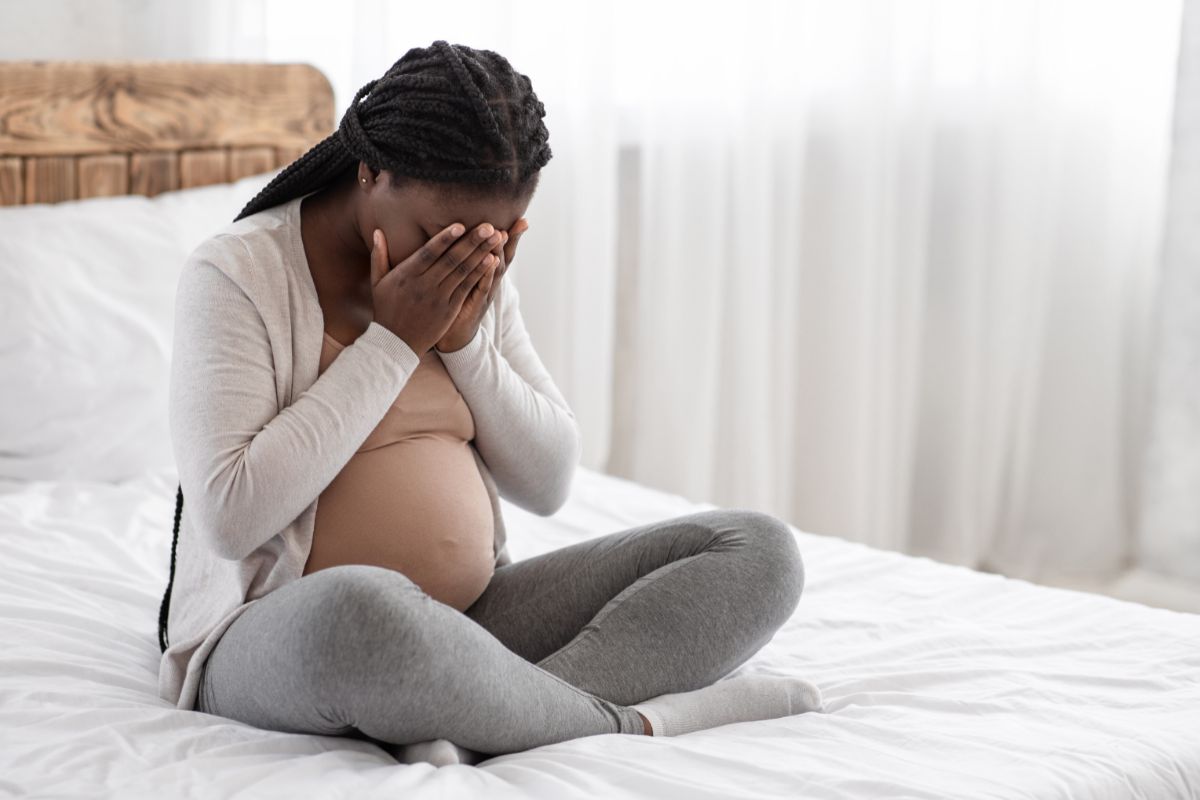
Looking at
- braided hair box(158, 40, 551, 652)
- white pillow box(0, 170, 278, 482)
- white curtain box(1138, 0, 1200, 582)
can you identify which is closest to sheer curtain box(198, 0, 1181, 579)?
white curtain box(1138, 0, 1200, 582)

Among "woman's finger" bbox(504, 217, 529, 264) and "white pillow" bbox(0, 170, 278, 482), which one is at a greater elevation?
"woman's finger" bbox(504, 217, 529, 264)

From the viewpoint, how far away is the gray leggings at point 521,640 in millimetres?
907

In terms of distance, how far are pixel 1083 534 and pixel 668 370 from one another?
2.82 ft

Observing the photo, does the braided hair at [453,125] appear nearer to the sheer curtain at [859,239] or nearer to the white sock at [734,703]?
the white sock at [734,703]

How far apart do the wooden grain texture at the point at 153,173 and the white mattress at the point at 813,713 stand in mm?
785

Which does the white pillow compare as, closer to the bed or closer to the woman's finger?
the bed

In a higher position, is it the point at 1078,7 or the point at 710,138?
the point at 1078,7

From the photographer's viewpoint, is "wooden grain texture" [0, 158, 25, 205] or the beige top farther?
"wooden grain texture" [0, 158, 25, 205]

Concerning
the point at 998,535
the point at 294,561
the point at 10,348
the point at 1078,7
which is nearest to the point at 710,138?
the point at 1078,7

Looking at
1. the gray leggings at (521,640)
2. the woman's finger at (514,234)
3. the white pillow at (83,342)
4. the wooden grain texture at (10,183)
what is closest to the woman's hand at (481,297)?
the woman's finger at (514,234)

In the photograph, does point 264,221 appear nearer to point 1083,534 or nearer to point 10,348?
point 10,348

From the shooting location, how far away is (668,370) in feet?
8.20

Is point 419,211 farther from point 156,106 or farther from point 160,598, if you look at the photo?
point 156,106

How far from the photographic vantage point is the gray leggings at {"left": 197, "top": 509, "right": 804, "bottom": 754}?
0.91m
